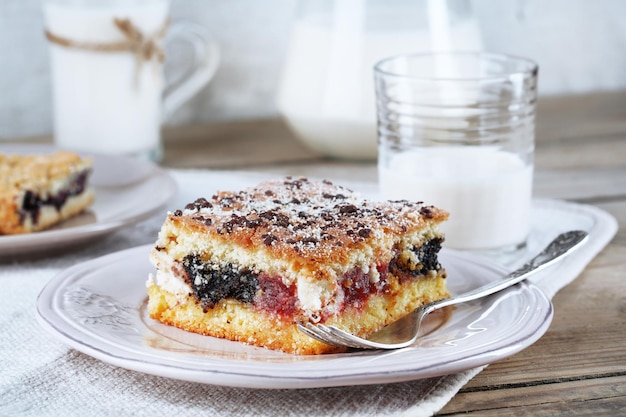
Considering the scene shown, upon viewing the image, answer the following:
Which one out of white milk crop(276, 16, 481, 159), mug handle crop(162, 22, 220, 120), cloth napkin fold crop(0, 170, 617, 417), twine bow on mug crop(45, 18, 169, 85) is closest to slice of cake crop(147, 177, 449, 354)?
cloth napkin fold crop(0, 170, 617, 417)

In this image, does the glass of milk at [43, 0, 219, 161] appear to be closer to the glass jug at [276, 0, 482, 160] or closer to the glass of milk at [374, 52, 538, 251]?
the glass jug at [276, 0, 482, 160]

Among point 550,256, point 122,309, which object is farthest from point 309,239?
point 550,256

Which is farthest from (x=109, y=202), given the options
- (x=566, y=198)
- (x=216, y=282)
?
(x=566, y=198)

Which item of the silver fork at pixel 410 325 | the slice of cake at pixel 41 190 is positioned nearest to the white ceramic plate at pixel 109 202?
the slice of cake at pixel 41 190

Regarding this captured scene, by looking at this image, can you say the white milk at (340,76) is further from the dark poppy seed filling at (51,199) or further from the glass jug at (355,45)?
the dark poppy seed filling at (51,199)

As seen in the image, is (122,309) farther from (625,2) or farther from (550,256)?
(625,2)

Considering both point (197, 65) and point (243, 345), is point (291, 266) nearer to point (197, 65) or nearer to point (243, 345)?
point (243, 345)
